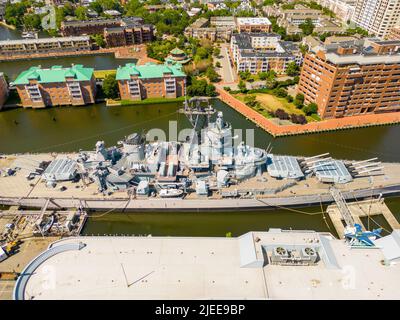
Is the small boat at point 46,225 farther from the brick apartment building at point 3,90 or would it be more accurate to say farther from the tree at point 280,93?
the tree at point 280,93

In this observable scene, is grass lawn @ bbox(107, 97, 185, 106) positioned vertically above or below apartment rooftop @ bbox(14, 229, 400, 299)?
below

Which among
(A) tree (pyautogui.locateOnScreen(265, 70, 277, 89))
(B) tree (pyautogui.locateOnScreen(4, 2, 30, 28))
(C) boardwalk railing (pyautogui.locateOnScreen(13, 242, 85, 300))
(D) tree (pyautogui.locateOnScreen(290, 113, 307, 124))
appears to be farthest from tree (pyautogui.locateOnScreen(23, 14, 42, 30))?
(C) boardwalk railing (pyautogui.locateOnScreen(13, 242, 85, 300))

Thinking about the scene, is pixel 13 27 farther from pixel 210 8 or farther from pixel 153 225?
pixel 153 225

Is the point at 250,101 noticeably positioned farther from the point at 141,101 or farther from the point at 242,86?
the point at 141,101

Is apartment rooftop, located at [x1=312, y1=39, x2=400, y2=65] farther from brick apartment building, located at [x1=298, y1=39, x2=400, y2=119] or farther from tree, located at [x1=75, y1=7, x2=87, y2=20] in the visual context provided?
A: tree, located at [x1=75, y1=7, x2=87, y2=20]

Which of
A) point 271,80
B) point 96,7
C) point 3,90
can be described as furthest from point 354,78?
point 96,7

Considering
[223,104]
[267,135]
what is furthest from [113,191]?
[223,104]
